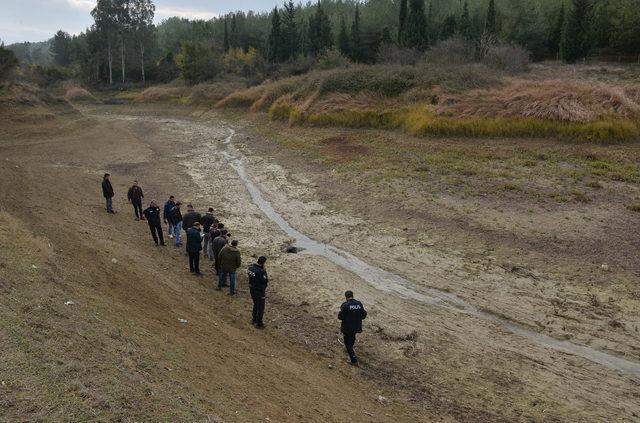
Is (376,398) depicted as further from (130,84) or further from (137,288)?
(130,84)

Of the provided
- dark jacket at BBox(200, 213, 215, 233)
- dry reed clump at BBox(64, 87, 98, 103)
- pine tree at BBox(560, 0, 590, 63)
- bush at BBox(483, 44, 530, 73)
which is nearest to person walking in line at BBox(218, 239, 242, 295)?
dark jacket at BBox(200, 213, 215, 233)

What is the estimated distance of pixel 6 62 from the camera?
41.3 metres

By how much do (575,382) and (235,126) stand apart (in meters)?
42.6

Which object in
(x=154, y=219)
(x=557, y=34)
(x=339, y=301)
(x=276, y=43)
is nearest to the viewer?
(x=339, y=301)

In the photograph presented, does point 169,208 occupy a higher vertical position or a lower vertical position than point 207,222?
higher

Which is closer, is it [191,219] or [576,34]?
[191,219]

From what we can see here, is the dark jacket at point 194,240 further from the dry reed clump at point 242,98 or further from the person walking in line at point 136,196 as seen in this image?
the dry reed clump at point 242,98

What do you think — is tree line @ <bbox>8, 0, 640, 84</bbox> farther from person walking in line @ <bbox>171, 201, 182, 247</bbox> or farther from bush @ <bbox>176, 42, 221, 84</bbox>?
person walking in line @ <bbox>171, 201, 182, 247</bbox>

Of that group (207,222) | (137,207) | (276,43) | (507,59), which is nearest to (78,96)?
(276,43)

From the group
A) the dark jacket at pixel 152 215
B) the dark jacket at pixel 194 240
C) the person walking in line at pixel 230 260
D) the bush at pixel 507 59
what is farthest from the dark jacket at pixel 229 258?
the bush at pixel 507 59

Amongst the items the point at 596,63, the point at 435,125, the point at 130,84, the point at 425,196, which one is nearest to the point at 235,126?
the point at 435,125

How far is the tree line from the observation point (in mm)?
51625

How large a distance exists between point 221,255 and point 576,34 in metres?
51.7

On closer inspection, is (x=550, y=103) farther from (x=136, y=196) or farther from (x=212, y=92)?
(x=212, y=92)
